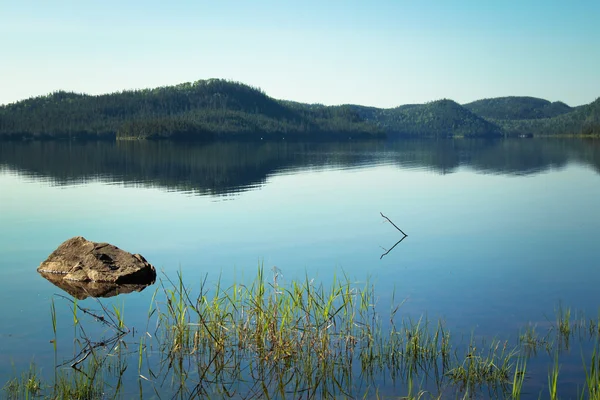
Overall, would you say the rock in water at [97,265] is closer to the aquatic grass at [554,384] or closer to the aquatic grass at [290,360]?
the aquatic grass at [290,360]

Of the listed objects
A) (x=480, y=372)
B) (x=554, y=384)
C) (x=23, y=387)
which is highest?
(x=554, y=384)

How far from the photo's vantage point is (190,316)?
39.9 feet

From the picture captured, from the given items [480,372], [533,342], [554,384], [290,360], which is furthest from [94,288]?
[554,384]

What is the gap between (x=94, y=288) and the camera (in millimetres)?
14656

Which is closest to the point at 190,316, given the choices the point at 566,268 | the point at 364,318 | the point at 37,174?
the point at 364,318

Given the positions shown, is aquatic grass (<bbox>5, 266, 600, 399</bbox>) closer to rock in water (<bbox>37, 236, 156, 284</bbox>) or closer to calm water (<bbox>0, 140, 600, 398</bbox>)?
calm water (<bbox>0, 140, 600, 398</bbox>)

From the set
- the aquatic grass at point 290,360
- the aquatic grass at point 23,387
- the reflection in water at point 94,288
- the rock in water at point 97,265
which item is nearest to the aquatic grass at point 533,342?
the aquatic grass at point 290,360

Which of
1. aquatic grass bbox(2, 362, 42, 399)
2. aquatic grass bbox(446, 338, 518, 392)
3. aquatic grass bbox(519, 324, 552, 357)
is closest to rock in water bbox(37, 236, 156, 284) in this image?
aquatic grass bbox(2, 362, 42, 399)

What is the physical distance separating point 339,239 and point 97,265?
9492mm

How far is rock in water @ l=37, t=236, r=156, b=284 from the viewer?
15.2m

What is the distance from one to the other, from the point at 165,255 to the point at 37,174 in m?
40.9

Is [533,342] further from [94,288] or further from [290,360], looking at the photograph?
[94,288]

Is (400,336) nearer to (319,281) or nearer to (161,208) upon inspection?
(319,281)

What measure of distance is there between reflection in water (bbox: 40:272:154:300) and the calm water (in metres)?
0.48
